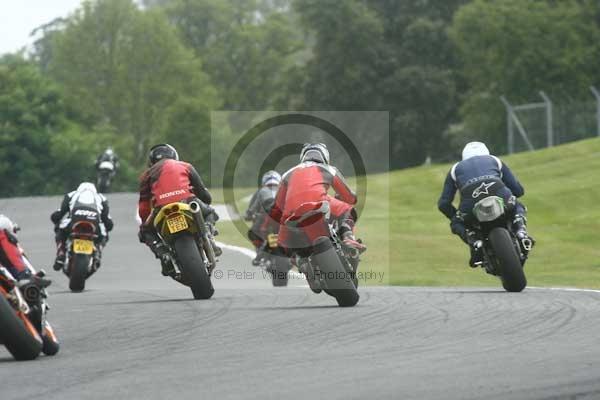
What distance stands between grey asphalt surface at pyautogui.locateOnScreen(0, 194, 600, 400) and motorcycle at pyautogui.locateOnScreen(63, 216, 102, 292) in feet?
6.64

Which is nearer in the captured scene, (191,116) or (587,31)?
(587,31)

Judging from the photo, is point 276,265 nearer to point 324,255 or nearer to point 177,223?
point 177,223

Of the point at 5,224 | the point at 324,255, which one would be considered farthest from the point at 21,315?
the point at 324,255

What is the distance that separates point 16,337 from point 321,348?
1911 millimetres

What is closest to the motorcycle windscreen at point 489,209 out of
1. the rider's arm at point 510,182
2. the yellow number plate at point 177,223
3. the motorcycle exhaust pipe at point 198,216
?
the rider's arm at point 510,182

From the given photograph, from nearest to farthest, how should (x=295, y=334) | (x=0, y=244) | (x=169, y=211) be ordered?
(x=0, y=244) < (x=295, y=334) < (x=169, y=211)

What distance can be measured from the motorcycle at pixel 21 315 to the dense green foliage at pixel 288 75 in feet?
134

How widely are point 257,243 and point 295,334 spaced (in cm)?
914

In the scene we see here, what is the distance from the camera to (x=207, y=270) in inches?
563

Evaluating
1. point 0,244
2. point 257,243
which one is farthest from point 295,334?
point 257,243

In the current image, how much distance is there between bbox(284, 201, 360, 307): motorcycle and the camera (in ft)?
41.4

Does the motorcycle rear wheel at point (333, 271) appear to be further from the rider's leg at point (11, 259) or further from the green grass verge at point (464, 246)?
the green grass verge at point (464, 246)

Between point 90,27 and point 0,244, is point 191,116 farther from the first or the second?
point 0,244

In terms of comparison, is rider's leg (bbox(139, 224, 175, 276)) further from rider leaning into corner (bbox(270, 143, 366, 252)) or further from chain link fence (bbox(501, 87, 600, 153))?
chain link fence (bbox(501, 87, 600, 153))
